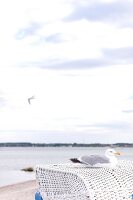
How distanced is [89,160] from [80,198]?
0.63m

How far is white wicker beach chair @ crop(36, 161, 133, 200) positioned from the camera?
7828 millimetres

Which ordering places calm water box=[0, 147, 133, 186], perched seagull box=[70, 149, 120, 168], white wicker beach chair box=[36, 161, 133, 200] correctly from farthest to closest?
calm water box=[0, 147, 133, 186], perched seagull box=[70, 149, 120, 168], white wicker beach chair box=[36, 161, 133, 200]

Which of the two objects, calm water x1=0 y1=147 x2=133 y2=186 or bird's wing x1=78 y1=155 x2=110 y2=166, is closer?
bird's wing x1=78 y1=155 x2=110 y2=166

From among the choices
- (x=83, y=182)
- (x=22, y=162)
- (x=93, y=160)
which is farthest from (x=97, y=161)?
(x=22, y=162)

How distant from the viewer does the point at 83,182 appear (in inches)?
307

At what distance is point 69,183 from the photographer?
26.4 ft

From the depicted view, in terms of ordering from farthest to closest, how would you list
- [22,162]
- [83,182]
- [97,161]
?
[22,162] → [97,161] → [83,182]

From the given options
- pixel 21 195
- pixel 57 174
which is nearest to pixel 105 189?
pixel 57 174

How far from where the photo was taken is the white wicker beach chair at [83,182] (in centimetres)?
783

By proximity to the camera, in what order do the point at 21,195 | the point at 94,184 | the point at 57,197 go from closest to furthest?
the point at 94,184, the point at 57,197, the point at 21,195

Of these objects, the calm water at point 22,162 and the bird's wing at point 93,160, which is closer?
the bird's wing at point 93,160

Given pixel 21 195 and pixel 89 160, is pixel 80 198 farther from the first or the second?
pixel 21 195

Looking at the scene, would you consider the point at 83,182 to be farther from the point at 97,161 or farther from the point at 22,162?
the point at 22,162

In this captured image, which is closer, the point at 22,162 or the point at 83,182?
the point at 83,182
